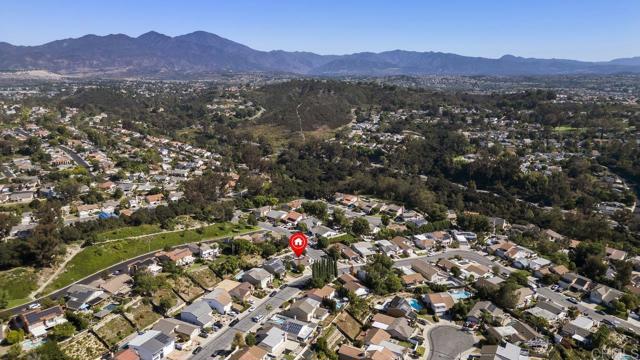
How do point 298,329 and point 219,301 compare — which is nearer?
point 298,329

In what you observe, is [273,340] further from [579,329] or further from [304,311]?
[579,329]

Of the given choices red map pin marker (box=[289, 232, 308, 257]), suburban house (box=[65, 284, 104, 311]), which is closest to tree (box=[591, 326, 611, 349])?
red map pin marker (box=[289, 232, 308, 257])

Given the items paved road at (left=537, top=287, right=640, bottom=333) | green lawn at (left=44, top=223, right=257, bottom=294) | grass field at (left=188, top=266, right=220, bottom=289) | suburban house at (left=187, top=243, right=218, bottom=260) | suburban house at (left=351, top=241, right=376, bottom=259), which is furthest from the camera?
suburban house at (left=351, top=241, right=376, bottom=259)

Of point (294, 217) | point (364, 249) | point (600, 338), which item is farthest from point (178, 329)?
point (600, 338)

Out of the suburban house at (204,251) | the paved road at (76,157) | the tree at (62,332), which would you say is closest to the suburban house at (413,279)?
the suburban house at (204,251)

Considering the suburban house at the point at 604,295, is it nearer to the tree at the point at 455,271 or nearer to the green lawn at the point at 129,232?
the tree at the point at 455,271

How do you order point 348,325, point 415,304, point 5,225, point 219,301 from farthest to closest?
point 5,225 → point 415,304 → point 219,301 → point 348,325

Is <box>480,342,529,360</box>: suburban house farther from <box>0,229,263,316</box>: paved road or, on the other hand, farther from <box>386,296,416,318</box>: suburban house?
<box>0,229,263,316</box>: paved road
